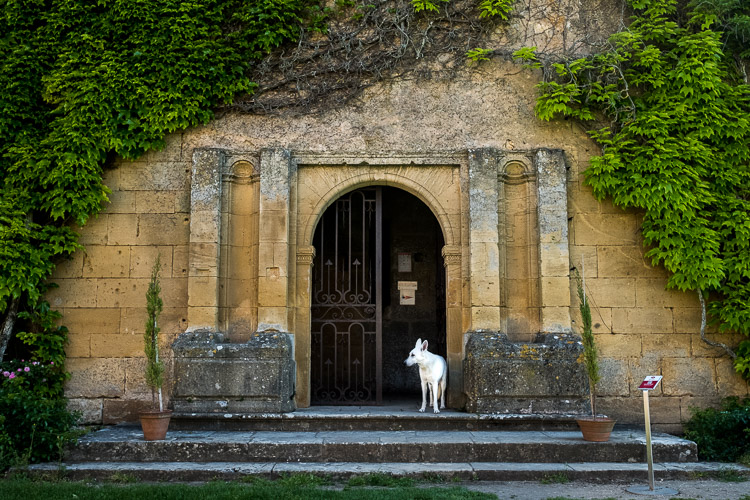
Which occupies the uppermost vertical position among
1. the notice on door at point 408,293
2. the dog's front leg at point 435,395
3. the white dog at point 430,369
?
the notice on door at point 408,293

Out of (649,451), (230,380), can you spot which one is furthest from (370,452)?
(649,451)

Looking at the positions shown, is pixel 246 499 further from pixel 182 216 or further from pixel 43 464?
pixel 182 216

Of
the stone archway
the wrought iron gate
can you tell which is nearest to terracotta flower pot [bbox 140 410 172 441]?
the stone archway

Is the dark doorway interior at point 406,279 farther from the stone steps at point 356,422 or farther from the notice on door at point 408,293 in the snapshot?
the stone steps at point 356,422

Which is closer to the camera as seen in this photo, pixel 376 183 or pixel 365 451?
pixel 365 451

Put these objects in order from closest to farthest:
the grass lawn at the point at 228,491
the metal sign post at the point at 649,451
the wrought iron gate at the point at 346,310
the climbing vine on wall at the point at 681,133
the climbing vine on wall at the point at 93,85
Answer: the grass lawn at the point at 228,491, the metal sign post at the point at 649,451, the climbing vine on wall at the point at 681,133, the climbing vine on wall at the point at 93,85, the wrought iron gate at the point at 346,310

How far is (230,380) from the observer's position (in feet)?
25.3

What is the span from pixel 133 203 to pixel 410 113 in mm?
3587

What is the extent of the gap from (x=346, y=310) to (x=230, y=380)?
11.2 feet

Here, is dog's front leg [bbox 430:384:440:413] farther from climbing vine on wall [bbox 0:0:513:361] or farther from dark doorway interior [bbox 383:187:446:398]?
climbing vine on wall [bbox 0:0:513:361]

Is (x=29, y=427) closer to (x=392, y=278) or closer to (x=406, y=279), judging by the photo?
(x=392, y=278)

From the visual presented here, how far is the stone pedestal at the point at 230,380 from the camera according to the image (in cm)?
768

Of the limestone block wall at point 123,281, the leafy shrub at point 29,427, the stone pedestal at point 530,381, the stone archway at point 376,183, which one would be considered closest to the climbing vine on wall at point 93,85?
the limestone block wall at point 123,281

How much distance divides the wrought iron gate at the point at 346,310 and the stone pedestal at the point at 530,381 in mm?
1507
